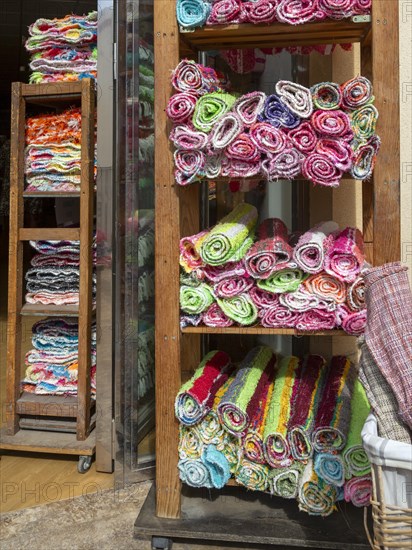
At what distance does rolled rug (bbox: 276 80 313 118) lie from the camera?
1634 mm

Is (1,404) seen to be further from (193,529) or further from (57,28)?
(57,28)

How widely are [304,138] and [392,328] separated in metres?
0.60

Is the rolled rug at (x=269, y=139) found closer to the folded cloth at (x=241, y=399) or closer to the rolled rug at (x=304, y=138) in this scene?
the rolled rug at (x=304, y=138)

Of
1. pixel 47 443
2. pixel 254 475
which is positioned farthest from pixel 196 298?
pixel 47 443

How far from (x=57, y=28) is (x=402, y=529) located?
2.22 metres

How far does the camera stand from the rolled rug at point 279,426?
5.74 feet

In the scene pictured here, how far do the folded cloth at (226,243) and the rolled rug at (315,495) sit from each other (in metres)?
0.66

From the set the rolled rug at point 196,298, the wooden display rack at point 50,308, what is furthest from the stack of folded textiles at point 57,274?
the rolled rug at point 196,298

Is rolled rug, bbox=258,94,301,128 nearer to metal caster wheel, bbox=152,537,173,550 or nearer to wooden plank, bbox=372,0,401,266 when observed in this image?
wooden plank, bbox=372,0,401,266

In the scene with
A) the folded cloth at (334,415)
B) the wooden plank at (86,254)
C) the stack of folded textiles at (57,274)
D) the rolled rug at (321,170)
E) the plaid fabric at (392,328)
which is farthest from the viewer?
the stack of folded textiles at (57,274)

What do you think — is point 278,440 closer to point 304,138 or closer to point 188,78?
point 304,138

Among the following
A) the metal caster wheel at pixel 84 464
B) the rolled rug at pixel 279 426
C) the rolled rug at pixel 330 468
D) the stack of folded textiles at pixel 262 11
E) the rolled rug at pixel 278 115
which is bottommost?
the metal caster wheel at pixel 84 464

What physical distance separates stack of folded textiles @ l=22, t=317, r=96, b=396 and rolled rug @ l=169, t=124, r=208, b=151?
1.13 metres

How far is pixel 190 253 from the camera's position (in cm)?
180
